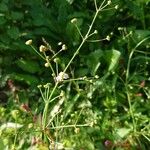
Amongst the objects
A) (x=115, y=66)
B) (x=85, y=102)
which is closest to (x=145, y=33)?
(x=115, y=66)

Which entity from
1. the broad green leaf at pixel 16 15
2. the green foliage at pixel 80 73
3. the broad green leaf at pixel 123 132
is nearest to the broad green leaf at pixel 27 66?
the green foliage at pixel 80 73

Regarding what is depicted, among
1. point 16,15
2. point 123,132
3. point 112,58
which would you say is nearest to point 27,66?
point 16,15

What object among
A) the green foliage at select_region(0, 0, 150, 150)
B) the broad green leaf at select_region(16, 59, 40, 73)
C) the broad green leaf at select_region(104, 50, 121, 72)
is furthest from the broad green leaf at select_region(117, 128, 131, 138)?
the broad green leaf at select_region(16, 59, 40, 73)

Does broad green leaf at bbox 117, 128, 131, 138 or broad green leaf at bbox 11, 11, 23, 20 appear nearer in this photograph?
broad green leaf at bbox 117, 128, 131, 138

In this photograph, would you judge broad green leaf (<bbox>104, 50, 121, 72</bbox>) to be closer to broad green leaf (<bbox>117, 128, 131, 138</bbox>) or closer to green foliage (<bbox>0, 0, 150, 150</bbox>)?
green foliage (<bbox>0, 0, 150, 150</bbox>)

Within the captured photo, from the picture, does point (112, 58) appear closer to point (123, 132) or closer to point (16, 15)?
point (123, 132)

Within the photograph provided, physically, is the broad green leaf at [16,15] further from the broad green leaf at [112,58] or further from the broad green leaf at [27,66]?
the broad green leaf at [112,58]

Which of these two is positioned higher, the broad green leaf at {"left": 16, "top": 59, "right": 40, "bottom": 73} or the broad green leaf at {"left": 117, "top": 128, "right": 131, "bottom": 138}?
the broad green leaf at {"left": 16, "top": 59, "right": 40, "bottom": 73}

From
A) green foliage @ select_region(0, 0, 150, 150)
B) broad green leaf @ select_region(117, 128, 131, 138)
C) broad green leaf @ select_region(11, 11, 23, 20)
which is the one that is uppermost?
broad green leaf @ select_region(11, 11, 23, 20)

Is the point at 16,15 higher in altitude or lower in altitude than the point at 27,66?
higher
